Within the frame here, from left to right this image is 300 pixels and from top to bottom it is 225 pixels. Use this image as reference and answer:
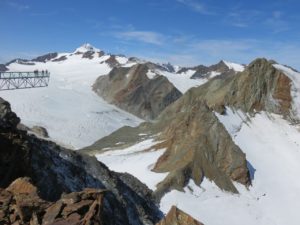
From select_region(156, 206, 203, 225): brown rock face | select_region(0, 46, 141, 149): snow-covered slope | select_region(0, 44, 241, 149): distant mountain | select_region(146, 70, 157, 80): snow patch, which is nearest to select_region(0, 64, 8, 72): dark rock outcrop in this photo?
select_region(0, 44, 241, 149): distant mountain

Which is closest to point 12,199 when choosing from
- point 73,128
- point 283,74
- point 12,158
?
point 12,158

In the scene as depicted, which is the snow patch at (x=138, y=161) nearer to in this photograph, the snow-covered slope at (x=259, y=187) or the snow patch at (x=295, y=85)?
the snow-covered slope at (x=259, y=187)

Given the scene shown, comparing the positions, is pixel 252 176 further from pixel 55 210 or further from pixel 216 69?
pixel 216 69

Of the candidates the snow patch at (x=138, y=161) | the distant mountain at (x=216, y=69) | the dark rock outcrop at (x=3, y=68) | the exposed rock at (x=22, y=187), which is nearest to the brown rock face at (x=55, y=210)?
the exposed rock at (x=22, y=187)

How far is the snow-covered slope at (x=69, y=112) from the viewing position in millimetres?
81188

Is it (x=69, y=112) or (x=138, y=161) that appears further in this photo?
(x=69, y=112)

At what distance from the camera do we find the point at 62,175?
2620 centimetres

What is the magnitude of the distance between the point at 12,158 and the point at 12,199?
23.0 feet

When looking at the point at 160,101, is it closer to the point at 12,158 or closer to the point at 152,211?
the point at 152,211

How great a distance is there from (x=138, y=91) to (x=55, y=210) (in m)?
103

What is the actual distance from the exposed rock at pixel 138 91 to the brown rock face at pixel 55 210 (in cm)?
9273

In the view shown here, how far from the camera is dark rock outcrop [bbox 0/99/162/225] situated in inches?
840

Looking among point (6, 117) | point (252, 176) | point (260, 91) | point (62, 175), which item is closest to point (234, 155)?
point (252, 176)

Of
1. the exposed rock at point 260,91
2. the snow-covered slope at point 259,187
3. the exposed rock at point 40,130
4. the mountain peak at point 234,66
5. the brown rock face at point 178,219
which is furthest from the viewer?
the mountain peak at point 234,66
